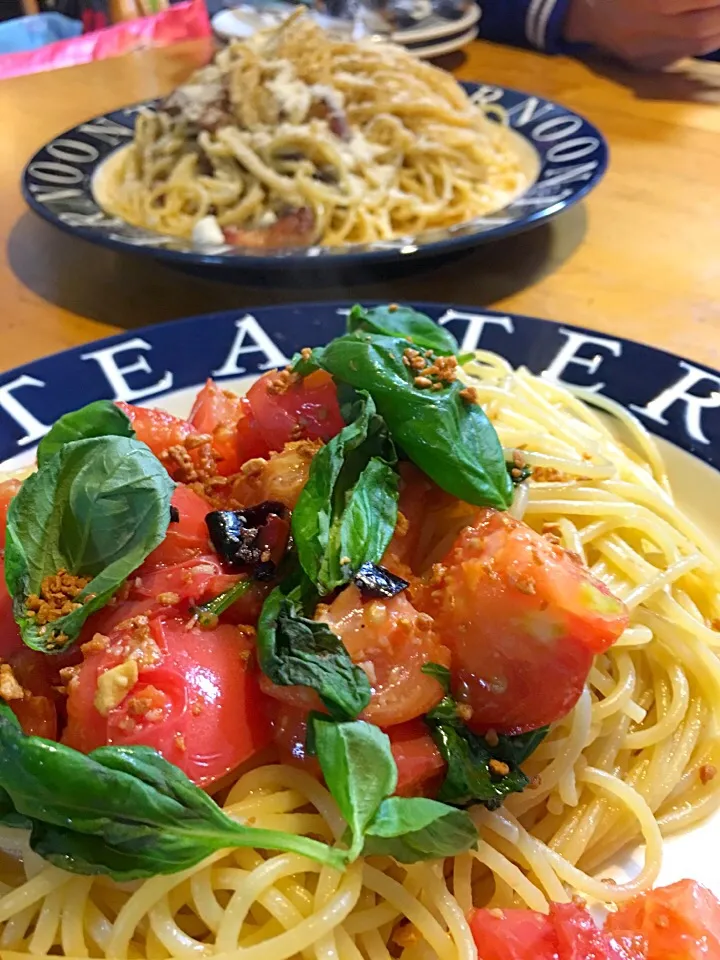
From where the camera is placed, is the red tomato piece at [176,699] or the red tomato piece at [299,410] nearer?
the red tomato piece at [176,699]

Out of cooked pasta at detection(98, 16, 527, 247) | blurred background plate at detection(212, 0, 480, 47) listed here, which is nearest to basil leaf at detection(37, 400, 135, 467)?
cooked pasta at detection(98, 16, 527, 247)

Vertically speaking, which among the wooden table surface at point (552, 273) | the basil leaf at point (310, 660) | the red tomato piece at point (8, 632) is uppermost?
the basil leaf at point (310, 660)

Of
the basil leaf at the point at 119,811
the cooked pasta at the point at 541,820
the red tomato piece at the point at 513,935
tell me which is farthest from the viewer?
the cooked pasta at the point at 541,820

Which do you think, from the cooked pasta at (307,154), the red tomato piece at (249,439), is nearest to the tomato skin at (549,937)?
the red tomato piece at (249,439)

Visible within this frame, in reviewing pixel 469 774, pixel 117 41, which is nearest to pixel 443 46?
pixel 117 41

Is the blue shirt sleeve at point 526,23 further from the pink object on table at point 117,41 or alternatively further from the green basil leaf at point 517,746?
the green basil leaf at point 517,746

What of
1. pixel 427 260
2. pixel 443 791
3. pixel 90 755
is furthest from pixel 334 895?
pixel 427 260

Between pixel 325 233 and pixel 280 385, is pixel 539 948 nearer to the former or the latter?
pixel 280 385
